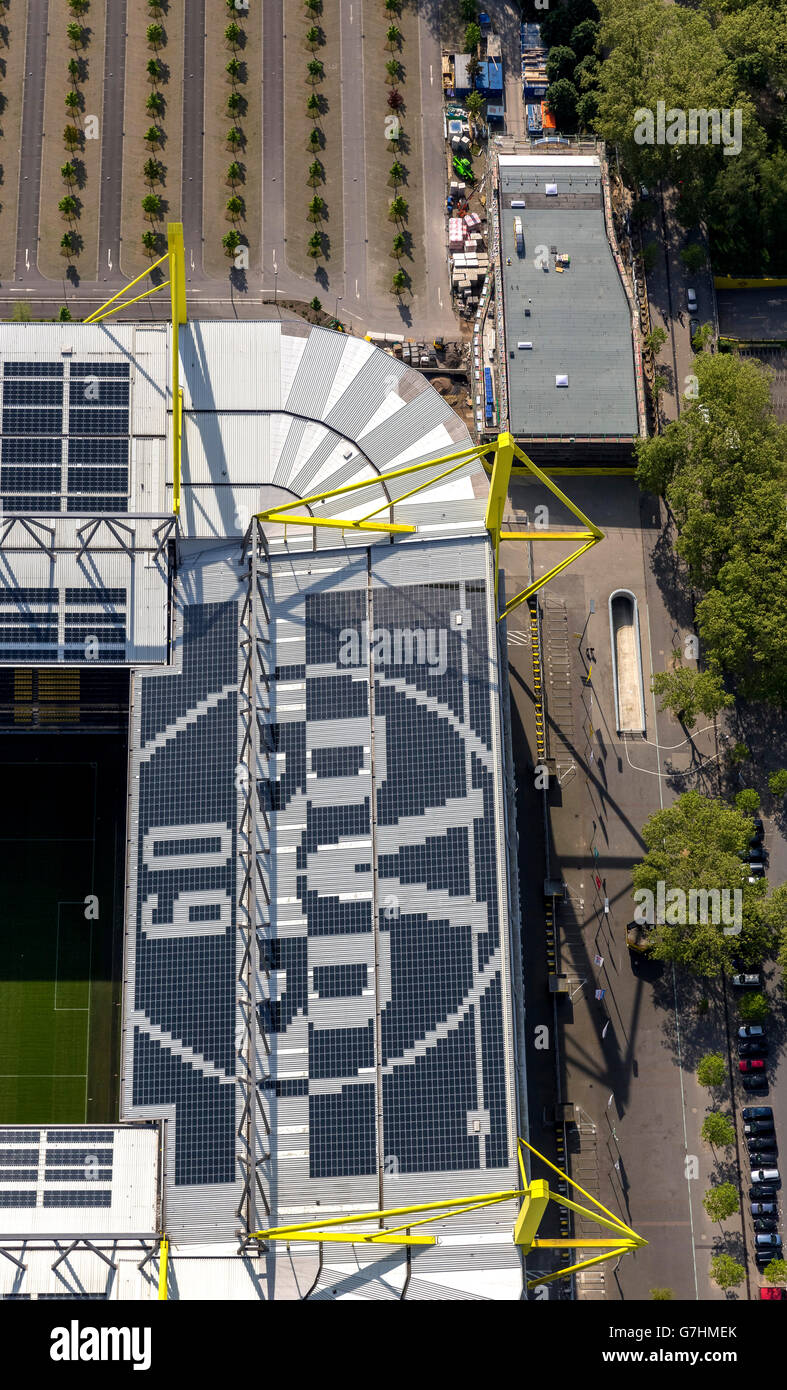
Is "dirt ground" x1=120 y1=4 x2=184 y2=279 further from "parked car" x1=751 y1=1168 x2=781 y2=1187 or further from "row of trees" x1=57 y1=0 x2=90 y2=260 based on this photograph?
"parked car" x1=751 y1=1168 x2=781 y2=1187

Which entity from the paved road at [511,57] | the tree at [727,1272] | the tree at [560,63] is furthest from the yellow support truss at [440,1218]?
the tree at [560,63]


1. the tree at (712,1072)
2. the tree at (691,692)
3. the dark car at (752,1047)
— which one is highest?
the tree at (691,692)

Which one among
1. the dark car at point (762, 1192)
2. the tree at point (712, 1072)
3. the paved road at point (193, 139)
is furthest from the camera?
the paved road at point (193, 139)

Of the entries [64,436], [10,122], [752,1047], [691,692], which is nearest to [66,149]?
[10,122]

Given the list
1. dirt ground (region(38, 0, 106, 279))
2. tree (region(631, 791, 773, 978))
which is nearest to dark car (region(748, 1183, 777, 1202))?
tree (region(631, 791, 773, 978))

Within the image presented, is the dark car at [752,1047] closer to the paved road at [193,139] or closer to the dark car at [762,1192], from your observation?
the dark car at [762,1192]

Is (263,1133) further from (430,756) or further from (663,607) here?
(663,607)
